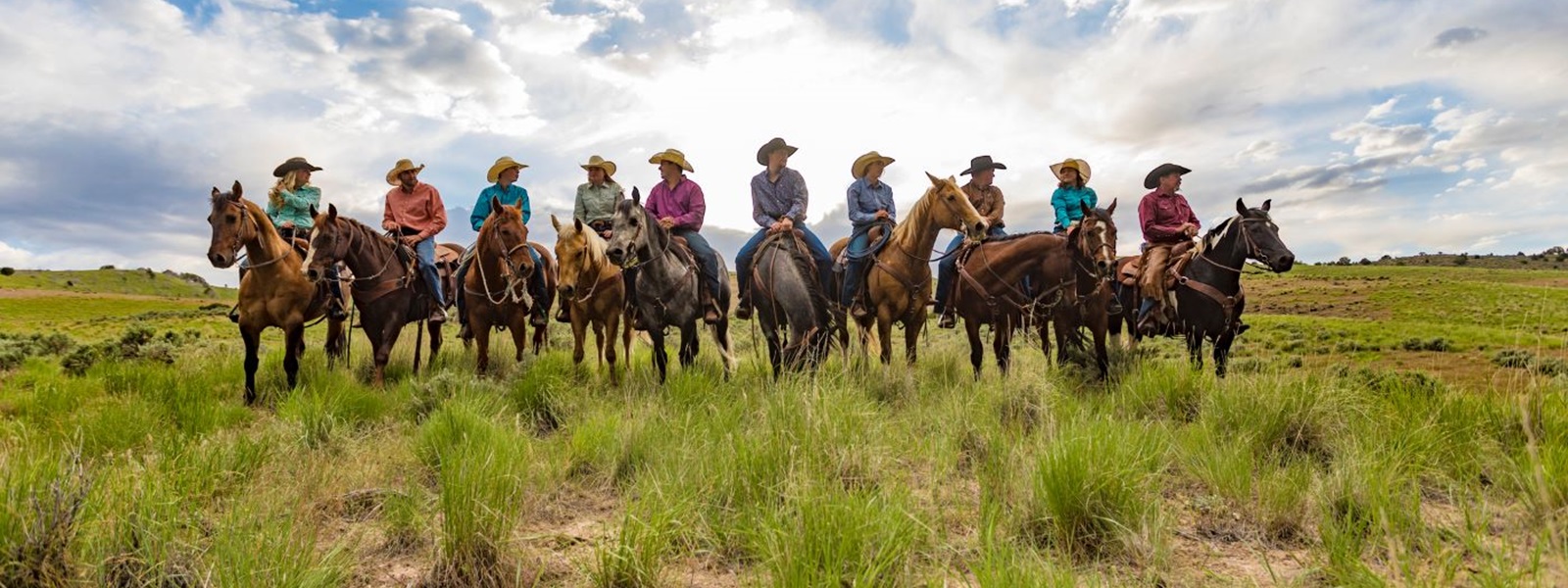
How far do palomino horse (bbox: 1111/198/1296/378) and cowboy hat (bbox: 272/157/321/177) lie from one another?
1199 centimetres

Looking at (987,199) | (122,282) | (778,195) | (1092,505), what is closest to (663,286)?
(778,195)

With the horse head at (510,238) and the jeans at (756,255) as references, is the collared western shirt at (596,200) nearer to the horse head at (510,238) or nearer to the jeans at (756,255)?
the horse head at (510,238)

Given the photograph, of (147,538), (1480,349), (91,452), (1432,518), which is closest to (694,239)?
(91,452)

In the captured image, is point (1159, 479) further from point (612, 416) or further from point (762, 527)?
point (612, 416)

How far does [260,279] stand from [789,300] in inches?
238

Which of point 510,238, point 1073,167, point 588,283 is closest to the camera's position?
point 510,238

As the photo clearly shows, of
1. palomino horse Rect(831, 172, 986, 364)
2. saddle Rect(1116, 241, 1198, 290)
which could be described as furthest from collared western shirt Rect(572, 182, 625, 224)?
saddle Rect(1116, 241, 1198, 290)

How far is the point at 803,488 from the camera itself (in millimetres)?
3400

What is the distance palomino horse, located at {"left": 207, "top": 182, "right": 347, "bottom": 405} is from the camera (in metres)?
7.27

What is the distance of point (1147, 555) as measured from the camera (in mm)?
3170

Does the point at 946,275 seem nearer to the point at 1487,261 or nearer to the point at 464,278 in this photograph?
the point at 464,278

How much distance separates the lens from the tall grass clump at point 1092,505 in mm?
3285

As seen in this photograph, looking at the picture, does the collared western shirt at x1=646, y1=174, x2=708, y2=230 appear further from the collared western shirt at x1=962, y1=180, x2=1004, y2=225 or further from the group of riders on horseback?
the collared western shirt at x1=962, y1=180, x2=1004, y2=225

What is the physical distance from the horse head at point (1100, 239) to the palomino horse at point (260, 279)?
912 centimetres
